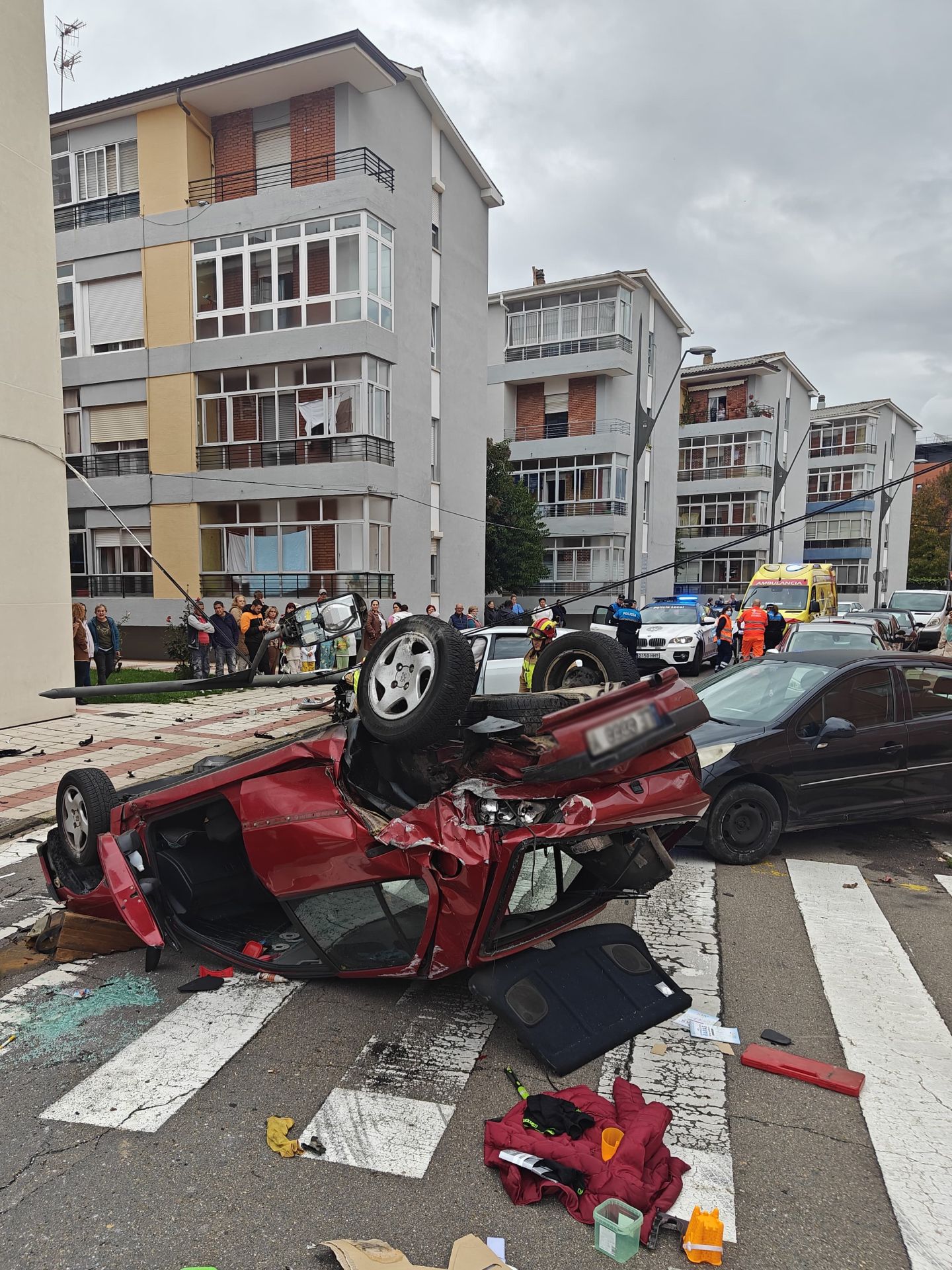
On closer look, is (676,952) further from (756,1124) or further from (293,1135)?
(293,1135)

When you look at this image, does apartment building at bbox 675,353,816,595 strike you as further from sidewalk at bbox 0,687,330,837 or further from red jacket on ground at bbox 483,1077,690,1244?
red jacket on ground at bbox 483,1077,690,1244

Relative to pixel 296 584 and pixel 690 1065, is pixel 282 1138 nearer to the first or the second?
pixel 690 1065

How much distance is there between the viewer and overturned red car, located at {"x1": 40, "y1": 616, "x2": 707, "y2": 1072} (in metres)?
3.54

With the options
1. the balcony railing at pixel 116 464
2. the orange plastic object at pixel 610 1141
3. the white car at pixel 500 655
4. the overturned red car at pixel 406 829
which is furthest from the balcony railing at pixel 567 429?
the orange plastic object at pixel 610 1141

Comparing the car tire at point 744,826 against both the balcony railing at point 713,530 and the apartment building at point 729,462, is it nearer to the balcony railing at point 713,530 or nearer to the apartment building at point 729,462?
the apartment building at point 729,462

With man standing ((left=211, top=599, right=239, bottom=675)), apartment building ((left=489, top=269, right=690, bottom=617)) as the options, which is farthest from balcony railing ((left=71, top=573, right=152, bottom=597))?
apartment building ((left=489, top=269, right=690, bottom=617))

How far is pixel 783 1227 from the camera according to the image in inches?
107

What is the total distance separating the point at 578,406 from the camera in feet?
126

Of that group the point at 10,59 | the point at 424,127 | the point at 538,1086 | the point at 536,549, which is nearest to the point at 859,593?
the point at 536,549

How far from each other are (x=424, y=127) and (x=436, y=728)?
1034 inches

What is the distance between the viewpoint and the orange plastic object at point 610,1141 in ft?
9.76

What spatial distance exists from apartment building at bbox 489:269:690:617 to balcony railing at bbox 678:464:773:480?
37.4 feet

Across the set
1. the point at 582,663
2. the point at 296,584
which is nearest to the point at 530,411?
the point at 296,584

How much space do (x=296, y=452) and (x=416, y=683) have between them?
20.5 m
